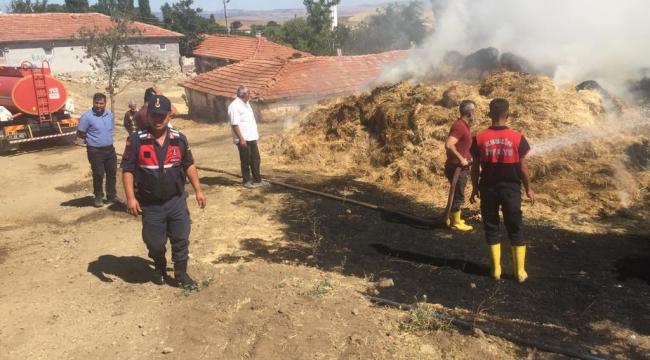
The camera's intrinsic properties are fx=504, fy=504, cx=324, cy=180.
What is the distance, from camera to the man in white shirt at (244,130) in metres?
8.67

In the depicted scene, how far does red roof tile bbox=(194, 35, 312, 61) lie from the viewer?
114 feet

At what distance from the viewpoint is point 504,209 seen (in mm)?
5113

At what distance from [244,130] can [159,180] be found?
4.12 meters

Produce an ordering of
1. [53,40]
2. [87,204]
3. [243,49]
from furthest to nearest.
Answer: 1. [243,49]
2. [53,40]
3. [87,204]

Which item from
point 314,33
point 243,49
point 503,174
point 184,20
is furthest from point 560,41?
point 184,20

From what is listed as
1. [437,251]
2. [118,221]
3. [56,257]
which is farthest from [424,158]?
[56,257]

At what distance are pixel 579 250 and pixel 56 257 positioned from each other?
639 centimetres

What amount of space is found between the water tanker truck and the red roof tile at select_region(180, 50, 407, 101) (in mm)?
6755

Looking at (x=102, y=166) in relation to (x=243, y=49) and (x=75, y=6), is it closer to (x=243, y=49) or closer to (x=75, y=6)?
(x=243, y=49)

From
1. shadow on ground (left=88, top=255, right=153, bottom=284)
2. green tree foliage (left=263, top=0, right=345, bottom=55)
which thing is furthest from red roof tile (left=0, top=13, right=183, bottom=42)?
shadow on ground (left=88, top=255, right=153, bottom=284)

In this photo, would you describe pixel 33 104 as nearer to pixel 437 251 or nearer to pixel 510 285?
pixel 437 251

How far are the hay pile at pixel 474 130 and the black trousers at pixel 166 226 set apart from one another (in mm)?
4536

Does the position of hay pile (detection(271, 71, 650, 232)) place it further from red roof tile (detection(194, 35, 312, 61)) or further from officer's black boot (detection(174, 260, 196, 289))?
red roof tile (detection(194, 35, 312, 61))

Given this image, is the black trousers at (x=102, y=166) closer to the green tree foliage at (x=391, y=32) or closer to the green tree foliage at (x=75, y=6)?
the green tree foliage at (x=391, y=32)
